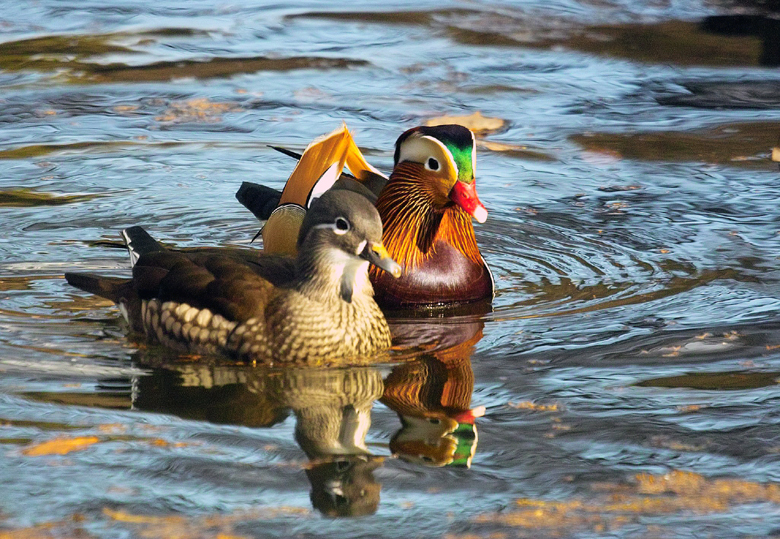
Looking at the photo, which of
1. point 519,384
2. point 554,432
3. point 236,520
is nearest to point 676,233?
point 519,384

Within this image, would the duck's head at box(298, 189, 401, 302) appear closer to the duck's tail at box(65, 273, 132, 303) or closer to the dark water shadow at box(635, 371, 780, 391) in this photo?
the duck's tail at box(65, 273, 132, 303)

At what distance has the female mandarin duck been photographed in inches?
232

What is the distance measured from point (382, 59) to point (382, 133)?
7.26 ft

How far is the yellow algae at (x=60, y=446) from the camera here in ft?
13.4

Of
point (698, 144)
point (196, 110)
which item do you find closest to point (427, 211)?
point (698, 144)

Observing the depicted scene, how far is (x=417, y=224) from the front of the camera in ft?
20.4

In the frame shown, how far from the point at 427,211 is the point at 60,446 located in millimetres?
2599

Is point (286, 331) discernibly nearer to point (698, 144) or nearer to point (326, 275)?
point (326, 275)

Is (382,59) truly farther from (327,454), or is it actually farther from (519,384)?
(327,454)

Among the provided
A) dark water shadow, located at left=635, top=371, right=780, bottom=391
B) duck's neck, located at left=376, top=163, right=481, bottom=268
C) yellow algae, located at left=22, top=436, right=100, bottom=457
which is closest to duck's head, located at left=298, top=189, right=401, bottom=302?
duck's neck, located at left=376, top=163, right=481, bottom=268

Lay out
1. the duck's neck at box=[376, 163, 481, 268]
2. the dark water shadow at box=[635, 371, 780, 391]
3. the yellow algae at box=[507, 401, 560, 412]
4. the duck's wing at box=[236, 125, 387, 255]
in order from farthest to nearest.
→ 1. the duck's wing at box=[236, 125, 387, 255]
2. the duck's neck at box=[376, 163, 481, 268]
3. the dark water shadow at box=[635, 371, 780, 391]
4. the yellow algae at box=[507, 401, 560, 412]

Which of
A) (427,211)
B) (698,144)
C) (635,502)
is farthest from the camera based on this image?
(698,144)

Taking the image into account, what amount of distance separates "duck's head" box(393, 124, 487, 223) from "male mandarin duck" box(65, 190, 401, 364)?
855 millimetres

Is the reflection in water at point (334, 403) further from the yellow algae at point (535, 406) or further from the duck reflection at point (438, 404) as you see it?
the yellow algae at point (535, 406)
